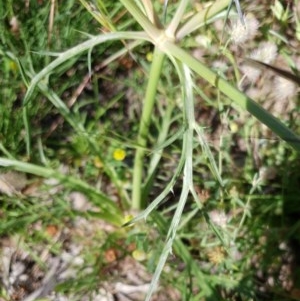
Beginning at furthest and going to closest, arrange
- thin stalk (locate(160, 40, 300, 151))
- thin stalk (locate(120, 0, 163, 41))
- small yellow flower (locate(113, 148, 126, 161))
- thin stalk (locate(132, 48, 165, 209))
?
small yellow flower (locate(113, 148, 126, 161))
thin stalk (locate(132, 48, 165, 209))
thin stalk (locate(120, 0, 163, 41))
thin stalk (locate(160, 40, 300, 151))

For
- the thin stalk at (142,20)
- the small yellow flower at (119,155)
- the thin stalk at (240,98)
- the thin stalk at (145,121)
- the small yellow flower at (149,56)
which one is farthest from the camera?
the small yellow flower at (149,56)

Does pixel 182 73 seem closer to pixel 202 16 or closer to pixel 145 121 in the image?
pixel 202 16

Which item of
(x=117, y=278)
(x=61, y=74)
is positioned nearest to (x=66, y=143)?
(x=61, y=74)

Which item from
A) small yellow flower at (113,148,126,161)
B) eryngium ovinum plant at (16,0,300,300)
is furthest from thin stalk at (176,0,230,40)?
small yellow flower at (113,148,126,161)

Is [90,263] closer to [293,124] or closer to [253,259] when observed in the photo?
[253,259]

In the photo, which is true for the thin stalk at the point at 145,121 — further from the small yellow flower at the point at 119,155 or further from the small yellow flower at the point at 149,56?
the small yellow flower at the point at 149,56

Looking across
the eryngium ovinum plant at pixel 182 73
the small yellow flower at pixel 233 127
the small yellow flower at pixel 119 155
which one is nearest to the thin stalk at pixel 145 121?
the eryngium ovinum plant at pixel 182 73

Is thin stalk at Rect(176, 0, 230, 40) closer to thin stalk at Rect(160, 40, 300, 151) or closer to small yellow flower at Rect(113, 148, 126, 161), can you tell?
thin stalk at Rect(160, 40, 300, 151)

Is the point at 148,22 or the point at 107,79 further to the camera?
the point at 107,79
